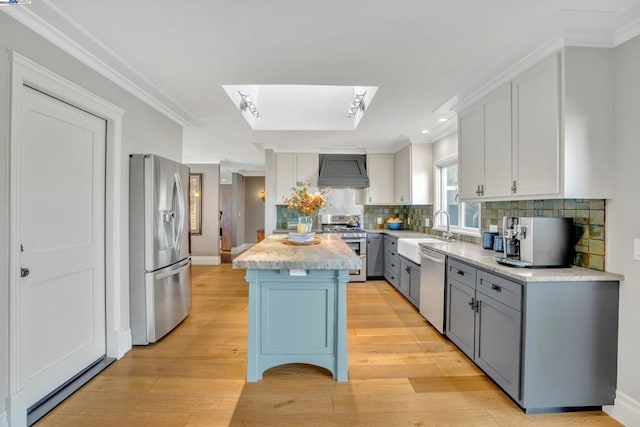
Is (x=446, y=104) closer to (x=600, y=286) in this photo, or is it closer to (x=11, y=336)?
(x=600, y=286)

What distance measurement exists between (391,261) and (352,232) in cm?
82

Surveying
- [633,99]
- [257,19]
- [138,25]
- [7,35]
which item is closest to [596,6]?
[633,99]

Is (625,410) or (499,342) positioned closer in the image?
(625,410)

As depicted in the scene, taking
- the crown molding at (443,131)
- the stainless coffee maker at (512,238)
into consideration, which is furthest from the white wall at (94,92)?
the crown molding at (443,131)

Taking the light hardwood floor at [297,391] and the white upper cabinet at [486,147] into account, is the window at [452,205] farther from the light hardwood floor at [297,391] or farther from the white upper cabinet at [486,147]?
the light hardwood floor at [297,391]

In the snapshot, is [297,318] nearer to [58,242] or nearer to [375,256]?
[58,242]

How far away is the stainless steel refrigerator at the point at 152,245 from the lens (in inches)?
110

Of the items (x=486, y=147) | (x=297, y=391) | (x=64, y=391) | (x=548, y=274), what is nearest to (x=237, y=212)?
(x=64, y=391)

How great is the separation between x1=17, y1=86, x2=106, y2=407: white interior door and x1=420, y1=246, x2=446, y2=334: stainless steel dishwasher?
122 inches

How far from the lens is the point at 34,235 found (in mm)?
1924

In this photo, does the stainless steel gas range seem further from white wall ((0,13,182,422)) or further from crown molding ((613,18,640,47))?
crown molding ((613,18,640,47))

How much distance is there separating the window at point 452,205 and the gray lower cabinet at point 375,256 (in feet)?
3.45

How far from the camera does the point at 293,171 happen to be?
5551 mm

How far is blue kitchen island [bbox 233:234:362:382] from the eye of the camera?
7.36 ft
